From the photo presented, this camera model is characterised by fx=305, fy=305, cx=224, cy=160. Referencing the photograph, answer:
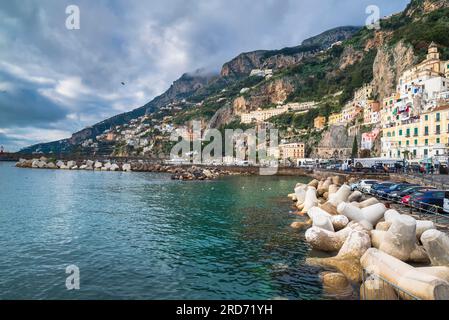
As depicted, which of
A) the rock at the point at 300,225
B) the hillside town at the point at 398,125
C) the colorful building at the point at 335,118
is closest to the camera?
the rock at the point at 300,225

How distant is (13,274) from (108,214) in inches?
563

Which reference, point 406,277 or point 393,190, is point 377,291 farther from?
point 393,190

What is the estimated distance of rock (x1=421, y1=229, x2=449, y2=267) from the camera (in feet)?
38.2

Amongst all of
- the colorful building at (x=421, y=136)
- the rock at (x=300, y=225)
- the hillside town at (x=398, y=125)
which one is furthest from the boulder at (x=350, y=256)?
the colorful building at (x=421, y=136)

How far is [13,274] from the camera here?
13023mm

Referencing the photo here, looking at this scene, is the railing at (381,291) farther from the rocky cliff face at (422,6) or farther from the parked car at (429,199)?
the rocky cliff face at (422,6)

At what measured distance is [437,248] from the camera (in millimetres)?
11758

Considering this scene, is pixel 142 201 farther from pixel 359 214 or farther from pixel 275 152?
pixel 275 152

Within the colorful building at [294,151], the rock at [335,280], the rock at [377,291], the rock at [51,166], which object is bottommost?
the rock at [335,280]

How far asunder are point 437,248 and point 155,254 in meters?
12.5

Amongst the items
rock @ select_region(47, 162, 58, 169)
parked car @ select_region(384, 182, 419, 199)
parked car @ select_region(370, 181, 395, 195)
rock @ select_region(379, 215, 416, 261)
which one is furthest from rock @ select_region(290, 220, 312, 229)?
rock @ select_region(47, 162, 58, 169)

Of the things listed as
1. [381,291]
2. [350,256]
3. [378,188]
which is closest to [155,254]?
[350,256]

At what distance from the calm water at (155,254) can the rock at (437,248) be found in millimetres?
4552

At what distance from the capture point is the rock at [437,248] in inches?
458
